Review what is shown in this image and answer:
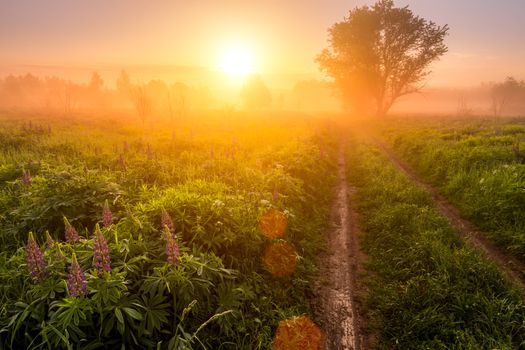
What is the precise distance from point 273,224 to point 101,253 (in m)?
4.06

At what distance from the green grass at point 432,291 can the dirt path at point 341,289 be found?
0.30 metres

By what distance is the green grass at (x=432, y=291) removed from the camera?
450 cm

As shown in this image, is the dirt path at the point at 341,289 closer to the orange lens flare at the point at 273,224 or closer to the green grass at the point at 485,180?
the orange lens flare at the point at 273,224

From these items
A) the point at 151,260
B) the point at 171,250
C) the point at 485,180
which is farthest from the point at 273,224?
the point at 485,180

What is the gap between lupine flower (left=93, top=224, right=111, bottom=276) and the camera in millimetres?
3107

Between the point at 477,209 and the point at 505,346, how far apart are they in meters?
5.78

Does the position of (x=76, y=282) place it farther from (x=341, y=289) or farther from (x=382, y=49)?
(x=382, y=49)

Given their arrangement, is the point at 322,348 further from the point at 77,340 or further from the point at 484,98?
the point at 484,98

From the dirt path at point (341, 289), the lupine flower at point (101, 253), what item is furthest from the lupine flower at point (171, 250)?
the dirt path at point (341, 289)

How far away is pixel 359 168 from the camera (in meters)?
15.2

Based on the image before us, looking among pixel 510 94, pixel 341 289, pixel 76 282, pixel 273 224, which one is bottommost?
pixel 341 289

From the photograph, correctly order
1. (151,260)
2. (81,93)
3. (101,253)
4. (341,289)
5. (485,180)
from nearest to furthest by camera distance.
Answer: (101,253) < (151,260) < (341,289) < (485,180) < (81,93)

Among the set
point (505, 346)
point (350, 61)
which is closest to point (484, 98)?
point (350, 61)

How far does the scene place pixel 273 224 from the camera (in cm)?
669
